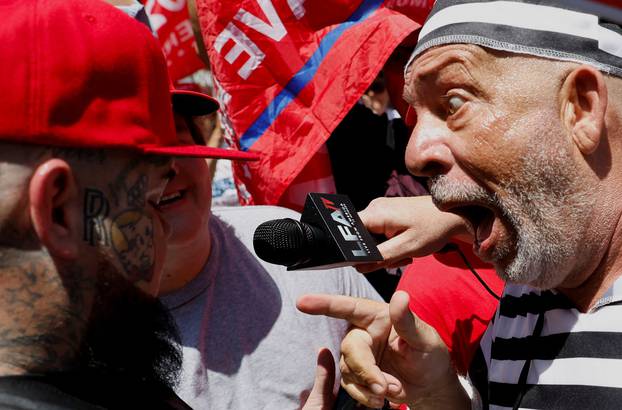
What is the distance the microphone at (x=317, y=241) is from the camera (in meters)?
1.54

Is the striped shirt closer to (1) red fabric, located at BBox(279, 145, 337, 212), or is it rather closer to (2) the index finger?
(2) the index finger

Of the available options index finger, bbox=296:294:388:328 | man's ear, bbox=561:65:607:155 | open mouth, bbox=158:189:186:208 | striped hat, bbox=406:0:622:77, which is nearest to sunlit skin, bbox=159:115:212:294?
open mouth, bbox=158:189:186:208

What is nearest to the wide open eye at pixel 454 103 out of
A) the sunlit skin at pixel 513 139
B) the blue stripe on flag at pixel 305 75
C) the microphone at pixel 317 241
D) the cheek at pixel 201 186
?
the sunlit skin at pixel 513 139

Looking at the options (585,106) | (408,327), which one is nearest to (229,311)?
(408,327)

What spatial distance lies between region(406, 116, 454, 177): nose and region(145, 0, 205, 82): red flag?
6.76 feet

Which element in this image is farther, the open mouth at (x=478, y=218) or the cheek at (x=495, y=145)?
the open mouth at (x=478, y=218)

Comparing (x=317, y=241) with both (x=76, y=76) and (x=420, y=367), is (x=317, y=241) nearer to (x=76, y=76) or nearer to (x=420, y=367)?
(x=420, y=367)

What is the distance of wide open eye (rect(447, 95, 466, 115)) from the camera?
1562mm

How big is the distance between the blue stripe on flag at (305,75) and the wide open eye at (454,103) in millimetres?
1070

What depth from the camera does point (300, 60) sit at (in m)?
2.60

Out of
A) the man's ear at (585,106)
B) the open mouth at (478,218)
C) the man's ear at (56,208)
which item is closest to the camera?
the man's ear at (56,208)

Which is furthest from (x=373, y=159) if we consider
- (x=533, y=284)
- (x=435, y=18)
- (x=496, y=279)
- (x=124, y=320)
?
(x=124, y=320)

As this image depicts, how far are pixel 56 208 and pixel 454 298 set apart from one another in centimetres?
134

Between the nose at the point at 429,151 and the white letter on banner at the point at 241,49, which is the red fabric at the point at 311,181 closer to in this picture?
the white letter on banner at the point at 241,49
